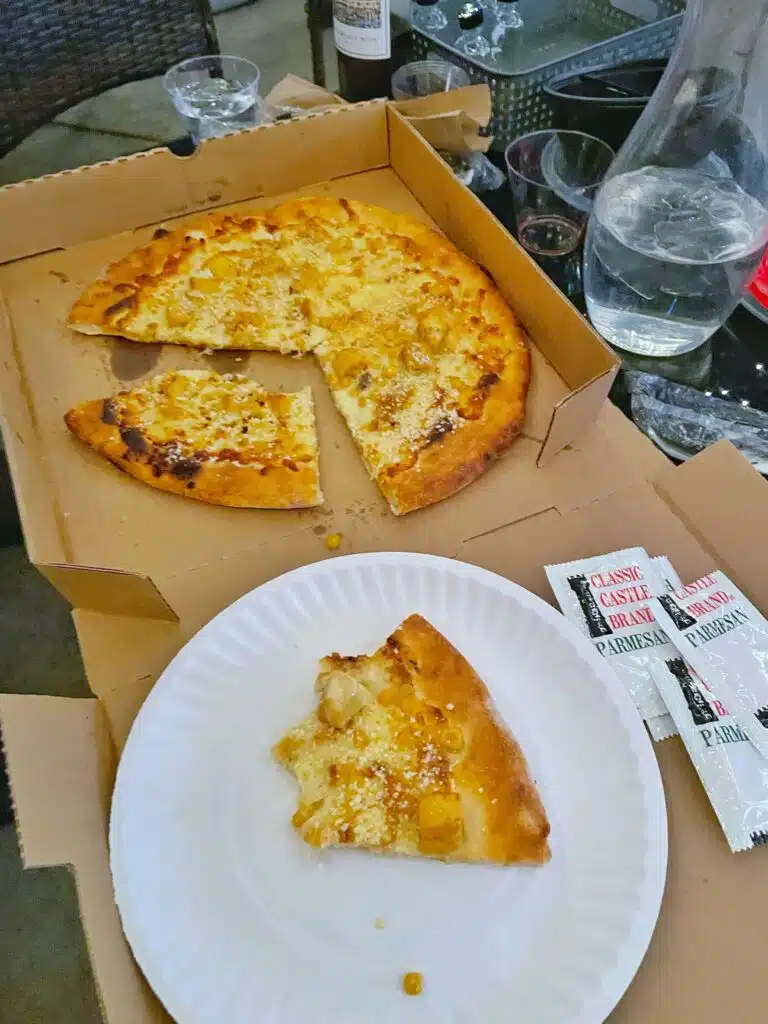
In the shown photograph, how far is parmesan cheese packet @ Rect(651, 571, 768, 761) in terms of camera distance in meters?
0.93

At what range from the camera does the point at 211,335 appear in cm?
147

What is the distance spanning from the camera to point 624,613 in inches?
40.6

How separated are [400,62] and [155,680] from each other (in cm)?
148

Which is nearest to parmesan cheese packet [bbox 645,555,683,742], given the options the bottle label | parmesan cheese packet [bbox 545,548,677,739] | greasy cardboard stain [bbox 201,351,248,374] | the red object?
parmesan cheese packet [bbox 545,548,677,739]

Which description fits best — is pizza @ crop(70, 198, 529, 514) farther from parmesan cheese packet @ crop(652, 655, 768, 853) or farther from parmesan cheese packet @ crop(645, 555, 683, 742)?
parmesan cheese packet @ crop(652, 655, 768, 853)

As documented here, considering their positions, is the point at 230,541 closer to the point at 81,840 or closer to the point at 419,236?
the point at 81,840

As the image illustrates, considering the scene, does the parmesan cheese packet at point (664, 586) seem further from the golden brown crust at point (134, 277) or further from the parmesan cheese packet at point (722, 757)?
the golden brown crust at point (134, 277)

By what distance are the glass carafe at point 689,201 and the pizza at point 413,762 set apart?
2.11 ft

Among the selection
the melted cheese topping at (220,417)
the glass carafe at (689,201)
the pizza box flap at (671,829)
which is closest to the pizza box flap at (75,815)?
the pizza box flap at (671,829)

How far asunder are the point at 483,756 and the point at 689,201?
903 mm

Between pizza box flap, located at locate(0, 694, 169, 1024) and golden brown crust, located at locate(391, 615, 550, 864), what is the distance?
37cm

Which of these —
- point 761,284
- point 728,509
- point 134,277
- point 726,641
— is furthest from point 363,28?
point 726,641

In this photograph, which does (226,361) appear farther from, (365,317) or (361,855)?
(361,855)

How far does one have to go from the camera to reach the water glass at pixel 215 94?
1.79 metres
